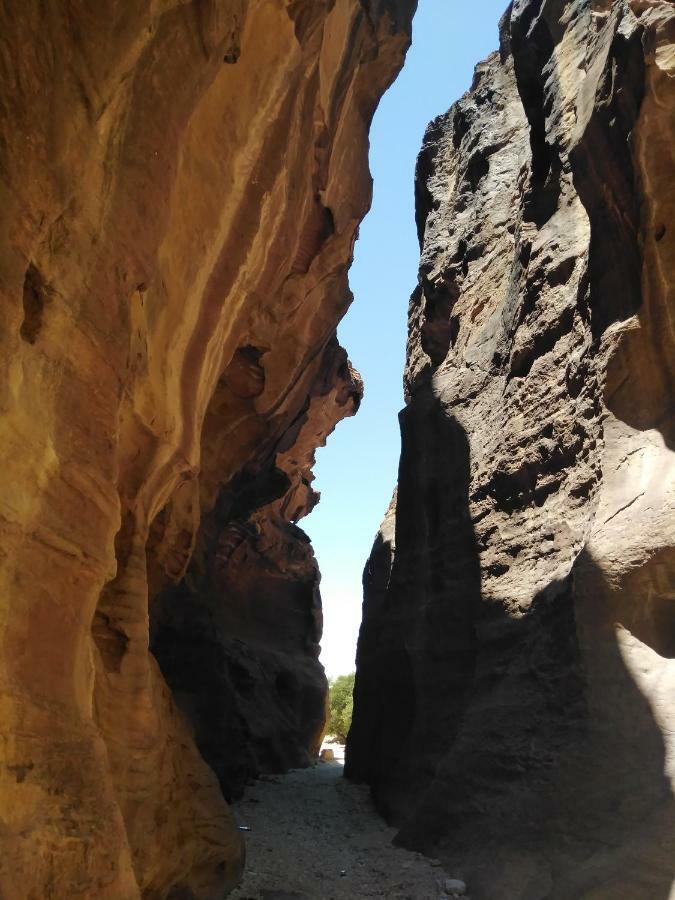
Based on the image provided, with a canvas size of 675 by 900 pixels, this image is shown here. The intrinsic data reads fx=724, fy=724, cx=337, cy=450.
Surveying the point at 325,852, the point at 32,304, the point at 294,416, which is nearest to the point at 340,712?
the point at 294,416

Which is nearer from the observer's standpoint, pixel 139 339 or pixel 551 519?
pixel 139 339

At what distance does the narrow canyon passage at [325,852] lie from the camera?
7.42 meters

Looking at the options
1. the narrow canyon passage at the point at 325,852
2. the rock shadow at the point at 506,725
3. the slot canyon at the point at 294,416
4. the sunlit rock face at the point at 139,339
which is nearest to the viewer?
the sunlit rock face at the point at 139,339

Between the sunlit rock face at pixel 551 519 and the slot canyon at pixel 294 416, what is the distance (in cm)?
5

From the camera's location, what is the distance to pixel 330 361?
1883cm

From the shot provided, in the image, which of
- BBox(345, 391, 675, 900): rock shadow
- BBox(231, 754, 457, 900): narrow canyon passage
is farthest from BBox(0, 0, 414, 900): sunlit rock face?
BBox(345, 391, 675, 900): rock shadow

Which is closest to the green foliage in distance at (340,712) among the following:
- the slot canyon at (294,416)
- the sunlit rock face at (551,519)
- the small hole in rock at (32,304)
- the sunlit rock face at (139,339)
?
the slot canyon at (294,416)

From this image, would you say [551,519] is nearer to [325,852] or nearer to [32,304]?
[325,852]

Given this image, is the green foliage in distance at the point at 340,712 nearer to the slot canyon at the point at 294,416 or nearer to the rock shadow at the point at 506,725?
the slot canyon at the point at 294,416

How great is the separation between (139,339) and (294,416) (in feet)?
35.2

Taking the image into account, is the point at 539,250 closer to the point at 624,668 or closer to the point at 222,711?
the point at 624,668

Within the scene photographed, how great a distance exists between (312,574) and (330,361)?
817 cm

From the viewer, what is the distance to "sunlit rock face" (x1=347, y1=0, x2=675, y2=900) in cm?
676

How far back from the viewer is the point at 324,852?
9.20 metres
